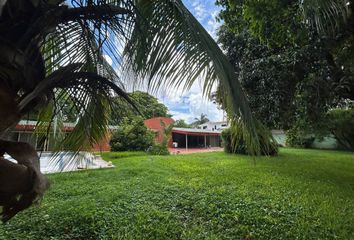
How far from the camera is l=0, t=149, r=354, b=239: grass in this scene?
4.41m

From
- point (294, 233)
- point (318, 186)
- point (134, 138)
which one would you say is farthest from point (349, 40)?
point (134, 138)

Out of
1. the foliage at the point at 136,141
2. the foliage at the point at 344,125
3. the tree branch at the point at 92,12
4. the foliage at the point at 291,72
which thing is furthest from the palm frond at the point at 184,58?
the foliage at the point at 344,125

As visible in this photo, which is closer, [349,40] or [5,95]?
[5,95]

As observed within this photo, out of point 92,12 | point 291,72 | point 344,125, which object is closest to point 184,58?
point 92,12

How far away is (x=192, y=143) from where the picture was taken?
104 feet

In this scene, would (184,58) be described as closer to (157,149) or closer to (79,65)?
(79,65)

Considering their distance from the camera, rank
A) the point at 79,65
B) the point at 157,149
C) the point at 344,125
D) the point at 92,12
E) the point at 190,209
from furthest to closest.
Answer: the point at 344,125 < the point at 157,149 < the point at 190,209 < the point at 79,65 < the point at 92,12

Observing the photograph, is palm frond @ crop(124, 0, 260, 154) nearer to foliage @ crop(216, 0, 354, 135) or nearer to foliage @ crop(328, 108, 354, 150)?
foliage @ crop(216, 0, 354, 135)

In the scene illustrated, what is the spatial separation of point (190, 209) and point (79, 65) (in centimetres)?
374

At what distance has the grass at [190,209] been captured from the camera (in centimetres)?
441

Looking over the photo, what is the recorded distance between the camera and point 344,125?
20.8m

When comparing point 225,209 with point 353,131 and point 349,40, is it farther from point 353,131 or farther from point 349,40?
point 353,131

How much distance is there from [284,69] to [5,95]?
23.0ft

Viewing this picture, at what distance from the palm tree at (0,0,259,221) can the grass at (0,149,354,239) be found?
163 cm
